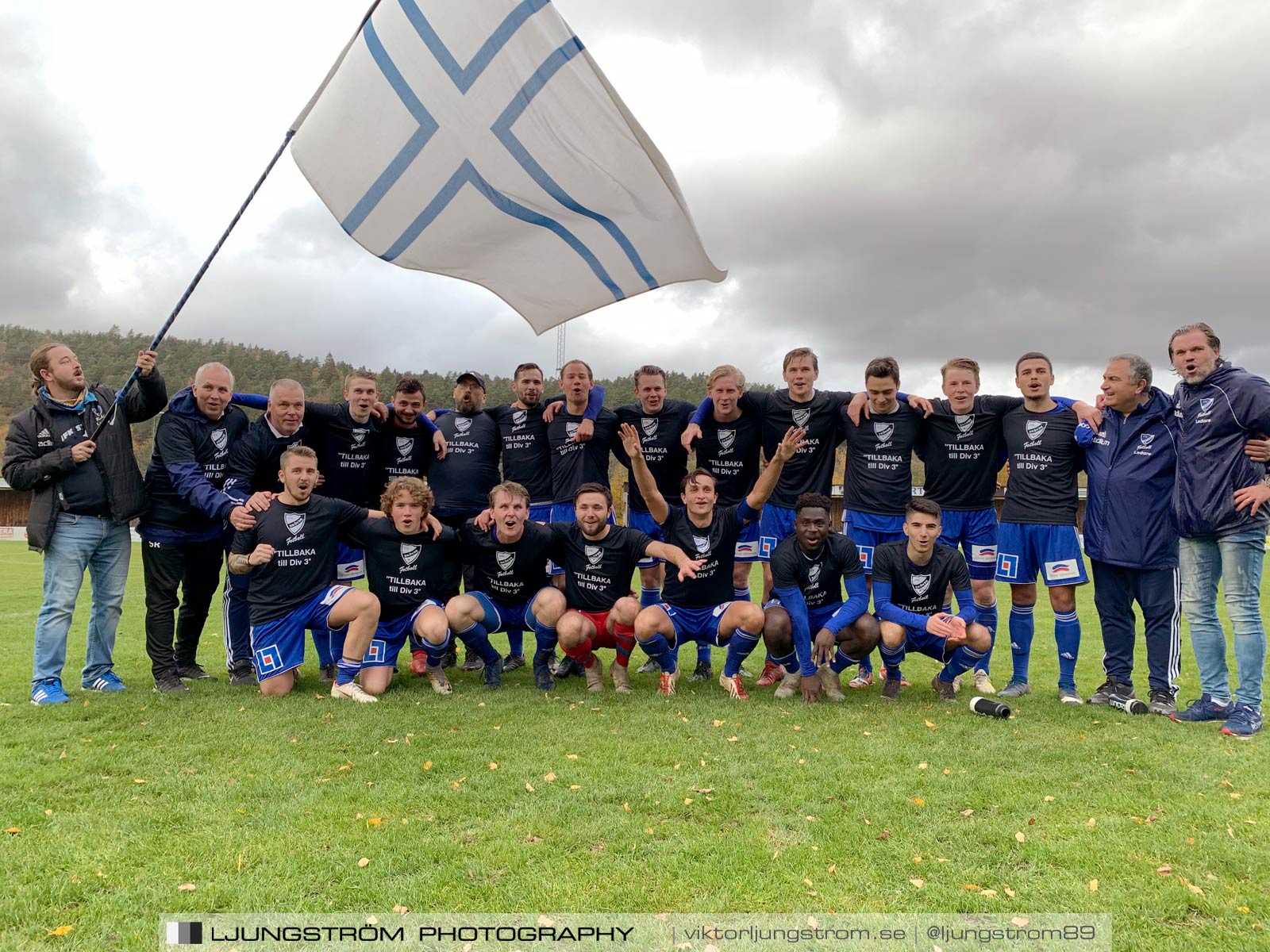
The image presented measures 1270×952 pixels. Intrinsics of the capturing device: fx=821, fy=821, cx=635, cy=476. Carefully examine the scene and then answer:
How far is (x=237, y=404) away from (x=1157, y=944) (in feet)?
23.4

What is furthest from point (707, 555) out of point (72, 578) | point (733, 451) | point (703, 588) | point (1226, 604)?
point (72, 578)

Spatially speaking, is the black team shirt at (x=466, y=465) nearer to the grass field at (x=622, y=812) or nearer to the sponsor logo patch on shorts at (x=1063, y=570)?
the grass field at (x=622, y=812)

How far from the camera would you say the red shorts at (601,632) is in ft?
20.8

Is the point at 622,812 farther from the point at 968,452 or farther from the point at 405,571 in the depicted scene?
the point at 968,452

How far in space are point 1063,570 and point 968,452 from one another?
1174 millimetres

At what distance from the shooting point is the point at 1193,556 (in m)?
5.38

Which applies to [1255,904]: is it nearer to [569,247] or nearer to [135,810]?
[135,810]

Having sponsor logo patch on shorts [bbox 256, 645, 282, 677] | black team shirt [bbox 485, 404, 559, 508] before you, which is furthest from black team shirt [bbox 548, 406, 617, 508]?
sponsor logo patch on shorts [bbox 256, 645, 282, 677]

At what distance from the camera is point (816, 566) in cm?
620

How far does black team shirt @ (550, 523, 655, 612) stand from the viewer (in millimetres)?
6379

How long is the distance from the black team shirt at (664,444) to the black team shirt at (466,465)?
1.24 meters

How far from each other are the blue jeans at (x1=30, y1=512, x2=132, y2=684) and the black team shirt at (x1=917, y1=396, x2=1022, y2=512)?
6.23 meters

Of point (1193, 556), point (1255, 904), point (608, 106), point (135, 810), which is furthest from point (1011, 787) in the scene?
point (608, 106)

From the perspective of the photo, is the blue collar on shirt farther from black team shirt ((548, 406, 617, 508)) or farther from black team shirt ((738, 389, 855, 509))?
black team shirt ((738, 389, 855, 509))
